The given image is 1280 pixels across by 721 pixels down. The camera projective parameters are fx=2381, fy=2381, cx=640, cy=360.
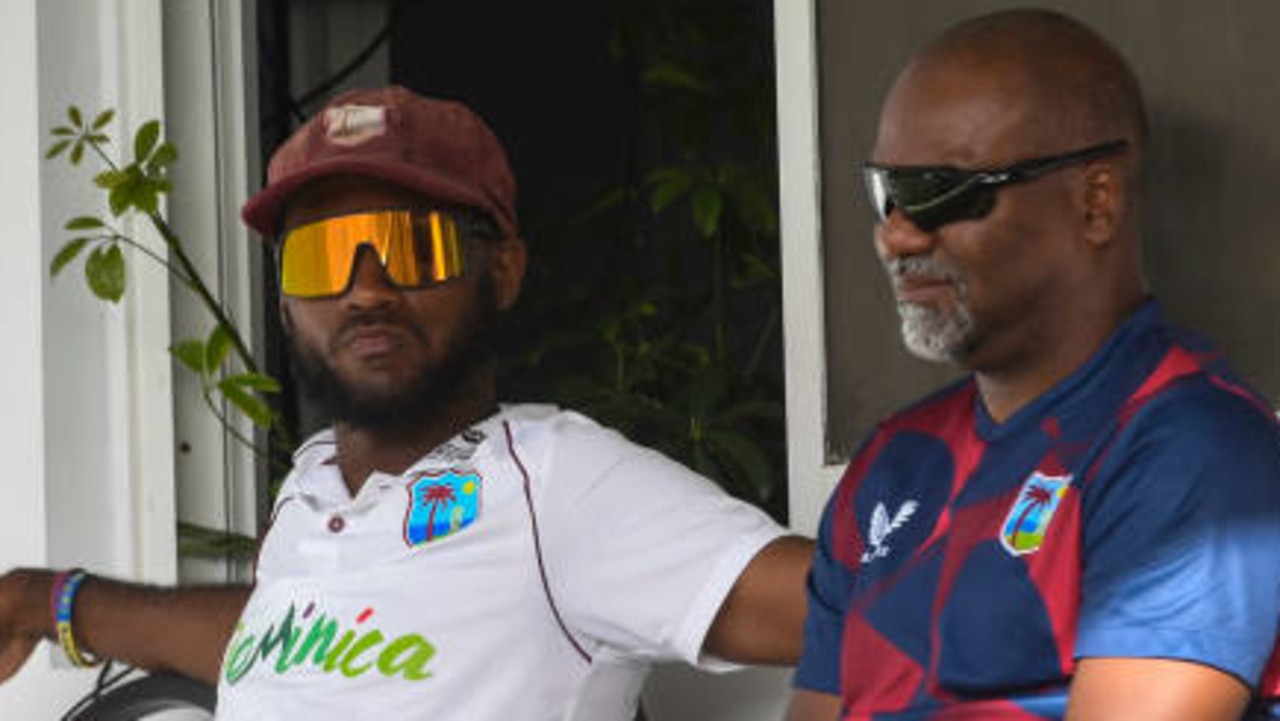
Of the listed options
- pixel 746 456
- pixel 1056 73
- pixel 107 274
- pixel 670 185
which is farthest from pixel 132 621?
pixel 1056 73

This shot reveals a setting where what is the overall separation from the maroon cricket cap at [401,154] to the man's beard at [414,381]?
0.12 metres

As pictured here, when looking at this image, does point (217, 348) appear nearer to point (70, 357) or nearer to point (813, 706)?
point (70, 357)

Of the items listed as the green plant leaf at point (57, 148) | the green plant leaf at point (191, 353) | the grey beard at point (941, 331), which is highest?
the green plant leaf at point (57, 148)

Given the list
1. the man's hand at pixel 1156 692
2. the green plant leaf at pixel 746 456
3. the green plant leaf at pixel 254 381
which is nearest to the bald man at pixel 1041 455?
the man's hand at pixel 1156 692

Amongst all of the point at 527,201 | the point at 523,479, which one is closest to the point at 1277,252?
the point at 523,479

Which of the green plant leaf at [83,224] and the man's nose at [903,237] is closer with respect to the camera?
the man's nose at [903,237]

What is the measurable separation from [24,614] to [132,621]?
0.16 meters

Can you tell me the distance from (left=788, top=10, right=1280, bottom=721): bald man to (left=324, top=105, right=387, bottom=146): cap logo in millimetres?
774

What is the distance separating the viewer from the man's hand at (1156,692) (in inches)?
69.1

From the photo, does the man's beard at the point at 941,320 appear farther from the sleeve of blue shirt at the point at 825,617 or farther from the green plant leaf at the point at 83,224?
the green plant leaf at the point at 83,224

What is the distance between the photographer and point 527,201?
4.98 m

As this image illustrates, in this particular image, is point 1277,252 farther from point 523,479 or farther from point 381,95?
point 381,95

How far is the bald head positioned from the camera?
6.59ft

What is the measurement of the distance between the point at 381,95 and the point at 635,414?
Answer: 799 mm
